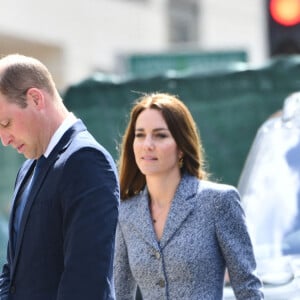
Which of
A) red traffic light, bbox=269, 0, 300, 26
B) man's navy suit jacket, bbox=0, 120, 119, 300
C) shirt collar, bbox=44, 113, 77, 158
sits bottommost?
man's navy suit jacket, bbox=0, 120, 119, 300

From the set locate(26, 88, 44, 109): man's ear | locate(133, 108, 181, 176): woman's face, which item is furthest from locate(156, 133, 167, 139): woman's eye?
locate(26, 88, 44, 109): man's ear

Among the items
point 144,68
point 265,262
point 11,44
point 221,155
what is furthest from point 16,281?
point 11,44

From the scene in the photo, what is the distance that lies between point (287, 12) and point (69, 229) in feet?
19.2

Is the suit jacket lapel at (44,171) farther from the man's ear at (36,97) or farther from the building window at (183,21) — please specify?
the building window at (183,21)

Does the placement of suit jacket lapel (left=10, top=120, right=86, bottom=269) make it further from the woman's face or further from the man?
the woman's face

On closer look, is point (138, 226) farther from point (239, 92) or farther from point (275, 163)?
point (239, 92)

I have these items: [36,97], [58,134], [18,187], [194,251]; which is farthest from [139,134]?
[36,97]

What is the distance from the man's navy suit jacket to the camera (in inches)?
154

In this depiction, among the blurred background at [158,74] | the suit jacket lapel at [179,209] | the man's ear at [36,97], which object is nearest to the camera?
the man's ear at [36,97]

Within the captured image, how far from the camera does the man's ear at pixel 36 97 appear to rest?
13.2 ft

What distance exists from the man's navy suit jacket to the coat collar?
0.97 m

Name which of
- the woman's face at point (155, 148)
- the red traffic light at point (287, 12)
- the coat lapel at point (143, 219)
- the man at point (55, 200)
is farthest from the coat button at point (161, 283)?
the red traffic light at point (287, 12)

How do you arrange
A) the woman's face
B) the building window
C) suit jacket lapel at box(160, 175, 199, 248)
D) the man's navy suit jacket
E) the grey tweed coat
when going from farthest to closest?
the building window, the woman's face, suit jacket lapel at box(160, 175, 199, 248), the grey tweed coat, the man's navy suit jacket

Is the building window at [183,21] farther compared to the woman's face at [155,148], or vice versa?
the building window at [183,21]
